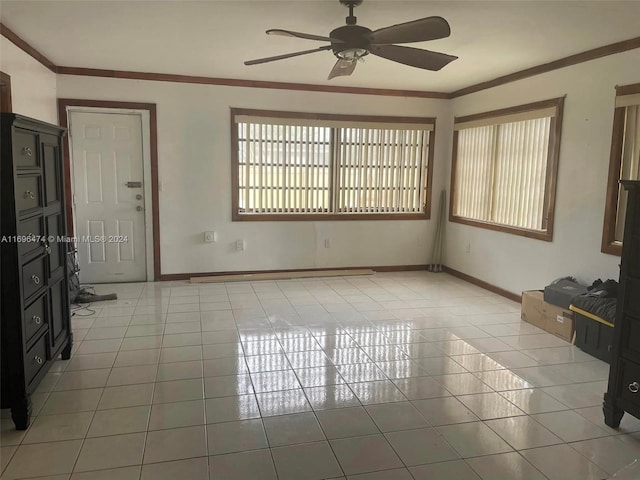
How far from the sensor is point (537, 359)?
3.45m

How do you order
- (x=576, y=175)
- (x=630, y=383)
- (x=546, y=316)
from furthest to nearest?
(x=576, y=175)
(x=546, y=316)
(x=630, y=383)

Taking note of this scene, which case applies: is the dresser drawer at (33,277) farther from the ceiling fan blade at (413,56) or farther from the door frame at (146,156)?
the door frame at (146,156)

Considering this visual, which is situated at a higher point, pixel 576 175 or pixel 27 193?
pixel 576 175

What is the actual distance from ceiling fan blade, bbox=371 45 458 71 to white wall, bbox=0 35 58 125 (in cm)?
274

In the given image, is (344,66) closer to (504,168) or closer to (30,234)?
(30,234)

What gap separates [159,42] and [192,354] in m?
2.49

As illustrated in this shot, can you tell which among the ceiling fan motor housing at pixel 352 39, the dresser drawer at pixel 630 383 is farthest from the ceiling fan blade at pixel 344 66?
the dresser drawer at pixel 630 383

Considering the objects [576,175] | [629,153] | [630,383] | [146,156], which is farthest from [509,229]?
[146,156]

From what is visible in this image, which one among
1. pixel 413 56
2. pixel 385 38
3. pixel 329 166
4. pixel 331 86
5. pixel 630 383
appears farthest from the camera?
pixel 329 166

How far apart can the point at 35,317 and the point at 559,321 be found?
3.69 m

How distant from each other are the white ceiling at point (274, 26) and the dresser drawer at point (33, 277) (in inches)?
65.1

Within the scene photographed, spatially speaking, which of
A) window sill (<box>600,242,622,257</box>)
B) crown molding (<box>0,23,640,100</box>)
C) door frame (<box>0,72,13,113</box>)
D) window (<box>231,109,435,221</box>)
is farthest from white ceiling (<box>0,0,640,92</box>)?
window sill (<box>600,242,622,257</box>)

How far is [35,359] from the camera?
2602 millimetres

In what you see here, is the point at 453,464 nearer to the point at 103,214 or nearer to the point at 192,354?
the point at 192,354
